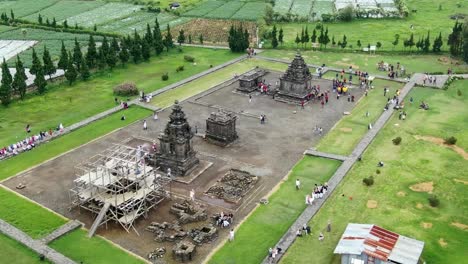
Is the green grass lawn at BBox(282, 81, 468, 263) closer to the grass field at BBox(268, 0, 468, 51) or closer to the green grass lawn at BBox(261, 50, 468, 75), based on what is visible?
the green grass lawn at BBox(261, 50, 468, 75)

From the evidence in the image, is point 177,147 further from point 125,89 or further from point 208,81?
point 208,81

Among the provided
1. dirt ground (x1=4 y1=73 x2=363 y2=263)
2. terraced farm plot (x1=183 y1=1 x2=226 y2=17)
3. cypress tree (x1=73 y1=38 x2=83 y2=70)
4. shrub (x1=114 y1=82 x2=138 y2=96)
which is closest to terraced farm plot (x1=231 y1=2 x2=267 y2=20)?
terraced farm plot (x1=183 y1=1 x2=226 y2=17)

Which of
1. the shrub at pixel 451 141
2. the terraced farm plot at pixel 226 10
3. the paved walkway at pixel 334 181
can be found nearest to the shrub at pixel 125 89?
the paved walkway at pixel 334 181

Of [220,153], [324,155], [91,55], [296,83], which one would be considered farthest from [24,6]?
[324,155]

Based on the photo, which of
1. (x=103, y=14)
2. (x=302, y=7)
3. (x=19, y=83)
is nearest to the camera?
(x=19, y=83)

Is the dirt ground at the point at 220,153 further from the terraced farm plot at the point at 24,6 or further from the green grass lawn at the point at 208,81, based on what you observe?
the terraced farm plot at the point at 24,6

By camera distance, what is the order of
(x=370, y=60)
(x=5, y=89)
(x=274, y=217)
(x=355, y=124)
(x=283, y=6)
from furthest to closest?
(x=283, y=6)
(x=370, y=60)
(x=5, y=89)
(x=355, y=124)
(x=274, y=217)

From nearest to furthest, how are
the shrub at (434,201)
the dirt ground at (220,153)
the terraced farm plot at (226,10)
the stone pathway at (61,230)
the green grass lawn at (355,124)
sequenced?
the stone pathway at (61,230) < the dirt ground at (220,153) < the shrub at (434,201) < the green grass lawn at (355,124) < the terraced farm plot at (226,10)
